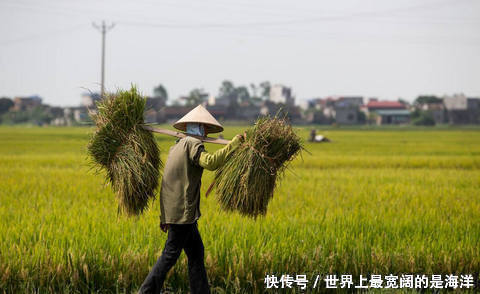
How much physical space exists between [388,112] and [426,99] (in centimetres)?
992

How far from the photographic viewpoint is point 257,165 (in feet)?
11.8

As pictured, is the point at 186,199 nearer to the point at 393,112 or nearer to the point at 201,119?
the point at 201,119

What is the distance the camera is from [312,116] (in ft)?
276

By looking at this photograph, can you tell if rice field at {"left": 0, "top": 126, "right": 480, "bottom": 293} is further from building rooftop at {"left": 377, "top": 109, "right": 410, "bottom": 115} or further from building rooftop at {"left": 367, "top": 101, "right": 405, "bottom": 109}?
building rooftop at {"left": 367, "top": 101, "right": 405, "bottom": 109}

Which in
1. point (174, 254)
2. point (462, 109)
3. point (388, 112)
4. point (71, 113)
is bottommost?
point (174, 254)

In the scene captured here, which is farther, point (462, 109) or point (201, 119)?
point (462, 109)

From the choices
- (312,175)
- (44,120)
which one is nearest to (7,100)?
(44,120)

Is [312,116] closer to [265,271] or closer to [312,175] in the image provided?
[312,175]

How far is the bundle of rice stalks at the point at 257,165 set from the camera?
3586 mm

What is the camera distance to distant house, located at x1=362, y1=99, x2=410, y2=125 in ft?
319

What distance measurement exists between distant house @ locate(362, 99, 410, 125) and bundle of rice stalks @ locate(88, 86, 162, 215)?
3791 inches

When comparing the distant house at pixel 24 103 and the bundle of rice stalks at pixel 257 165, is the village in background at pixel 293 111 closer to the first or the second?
the distant house at pixel 24 103

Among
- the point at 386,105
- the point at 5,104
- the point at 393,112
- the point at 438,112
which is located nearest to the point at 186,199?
the point at 438,112

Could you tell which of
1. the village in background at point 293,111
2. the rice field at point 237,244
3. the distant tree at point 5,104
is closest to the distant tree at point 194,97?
the village in background at point 293,111
